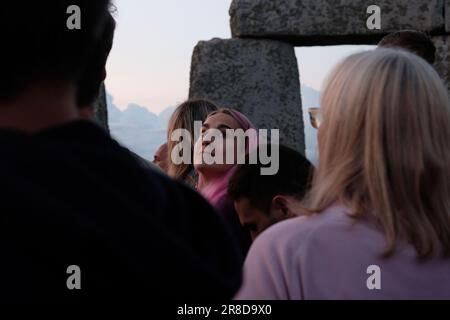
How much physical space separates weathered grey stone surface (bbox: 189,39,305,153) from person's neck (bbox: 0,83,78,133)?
5.80 metres

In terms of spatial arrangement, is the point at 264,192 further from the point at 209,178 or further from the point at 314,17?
the point at 314,17

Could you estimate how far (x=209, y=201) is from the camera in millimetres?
1270

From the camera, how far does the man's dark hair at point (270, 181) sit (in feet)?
8.00

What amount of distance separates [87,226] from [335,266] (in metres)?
0.61

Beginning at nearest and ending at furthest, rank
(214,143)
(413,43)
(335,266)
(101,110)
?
(335,266)
(214,143)
(413,43)
(101,110)

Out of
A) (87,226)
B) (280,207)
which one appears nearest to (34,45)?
(87,226)

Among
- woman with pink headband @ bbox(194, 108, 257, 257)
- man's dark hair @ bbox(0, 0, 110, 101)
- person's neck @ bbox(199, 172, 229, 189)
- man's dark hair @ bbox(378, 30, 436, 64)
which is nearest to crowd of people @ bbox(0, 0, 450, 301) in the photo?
man's dark hair @ bbox(0, 0, 110, 101)

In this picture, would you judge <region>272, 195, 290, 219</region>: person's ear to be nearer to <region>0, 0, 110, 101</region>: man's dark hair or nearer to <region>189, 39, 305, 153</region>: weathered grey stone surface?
<region>0, 0, 110, 101</region>: man's dark hair

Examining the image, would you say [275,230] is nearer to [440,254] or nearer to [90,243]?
[440,254]

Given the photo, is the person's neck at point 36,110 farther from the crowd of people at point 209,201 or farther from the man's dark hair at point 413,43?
the man's dark hair at point 413,43

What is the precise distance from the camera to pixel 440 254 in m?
1.46

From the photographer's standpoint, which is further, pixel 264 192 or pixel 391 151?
pixel 264 192

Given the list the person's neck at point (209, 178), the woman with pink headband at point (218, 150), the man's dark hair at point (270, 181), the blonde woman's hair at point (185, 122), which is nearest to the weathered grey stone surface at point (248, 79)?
the blonde woman's hair at point (185, 122)

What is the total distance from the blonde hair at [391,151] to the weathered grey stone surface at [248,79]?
5.22 meters
